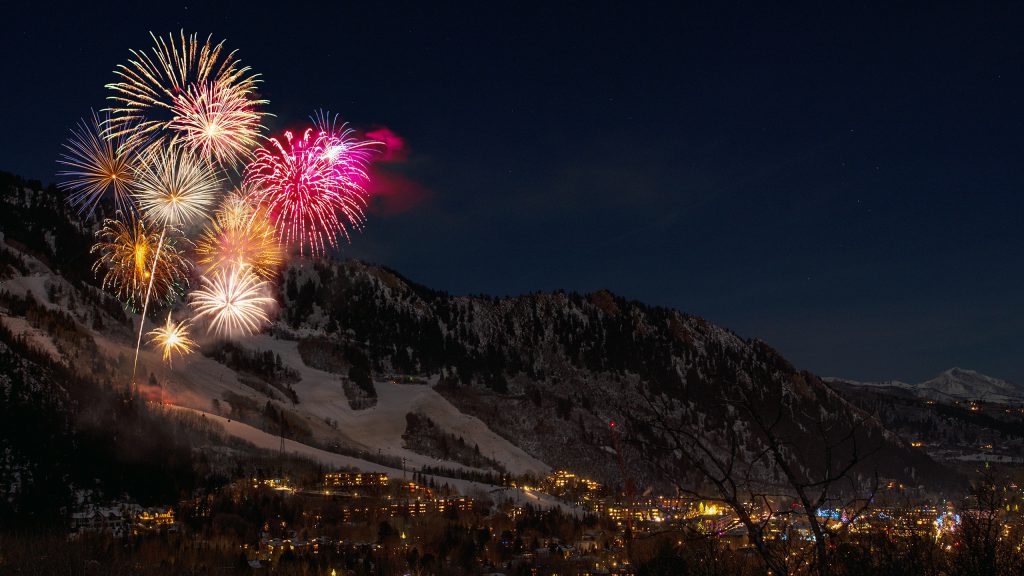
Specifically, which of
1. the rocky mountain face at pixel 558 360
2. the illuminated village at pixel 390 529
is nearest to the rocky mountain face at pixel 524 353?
the rocky mountain face at pixel 558 360

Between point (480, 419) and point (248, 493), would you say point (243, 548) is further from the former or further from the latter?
point (480, 419)

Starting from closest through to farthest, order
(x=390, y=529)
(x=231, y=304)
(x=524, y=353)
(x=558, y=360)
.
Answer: (x=231, y=304)
(x=390, y=529)
(x=524, y=353)
(x=558, y=360)

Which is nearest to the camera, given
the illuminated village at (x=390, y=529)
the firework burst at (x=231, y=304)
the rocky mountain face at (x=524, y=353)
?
the illuminated village at (x=390, y=529)

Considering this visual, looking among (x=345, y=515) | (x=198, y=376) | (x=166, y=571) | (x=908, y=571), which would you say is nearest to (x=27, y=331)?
(x=198, y=376)

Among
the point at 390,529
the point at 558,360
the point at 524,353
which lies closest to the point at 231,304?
the point at 390,529

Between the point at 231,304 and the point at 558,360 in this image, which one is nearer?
the point at 231,304

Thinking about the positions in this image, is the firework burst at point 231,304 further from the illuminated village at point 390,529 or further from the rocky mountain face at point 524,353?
the illuminated village at point 390,529

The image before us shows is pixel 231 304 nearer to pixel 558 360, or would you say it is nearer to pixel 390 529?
pixel 390 529

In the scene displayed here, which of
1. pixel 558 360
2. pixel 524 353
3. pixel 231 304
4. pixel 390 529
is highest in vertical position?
pixel 524 353
